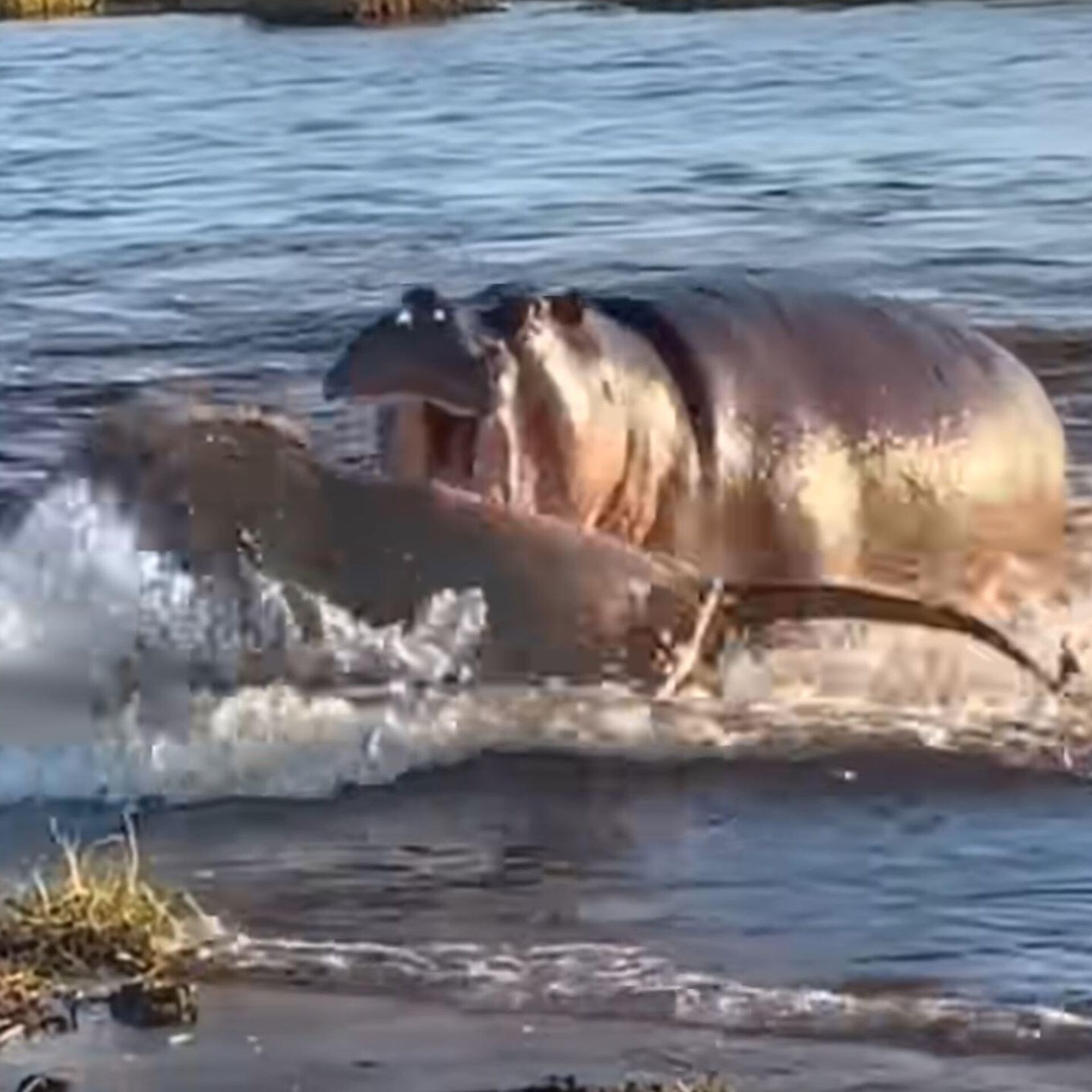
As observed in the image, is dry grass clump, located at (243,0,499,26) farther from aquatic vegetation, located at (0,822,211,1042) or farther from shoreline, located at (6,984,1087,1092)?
shoreline, located at (6,984,1087,1092)

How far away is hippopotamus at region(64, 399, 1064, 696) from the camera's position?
6945mm

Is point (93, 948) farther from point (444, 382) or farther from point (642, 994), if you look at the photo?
point (444, 382)

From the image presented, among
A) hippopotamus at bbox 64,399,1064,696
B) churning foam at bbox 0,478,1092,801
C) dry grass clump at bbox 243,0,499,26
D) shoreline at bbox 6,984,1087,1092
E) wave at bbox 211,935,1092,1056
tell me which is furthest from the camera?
dry grass clump at bbox 243,0,499,26

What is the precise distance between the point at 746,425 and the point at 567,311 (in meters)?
0.57

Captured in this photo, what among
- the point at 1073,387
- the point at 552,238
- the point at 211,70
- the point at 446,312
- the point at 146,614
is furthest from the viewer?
the point at 211,70

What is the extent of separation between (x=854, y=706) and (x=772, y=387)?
0.71 m

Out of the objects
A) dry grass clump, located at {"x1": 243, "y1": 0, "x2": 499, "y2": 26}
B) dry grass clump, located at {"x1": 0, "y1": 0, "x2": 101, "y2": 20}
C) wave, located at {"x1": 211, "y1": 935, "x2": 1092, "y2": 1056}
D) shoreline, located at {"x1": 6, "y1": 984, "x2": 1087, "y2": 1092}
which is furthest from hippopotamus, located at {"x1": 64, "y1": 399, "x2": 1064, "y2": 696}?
dry grass clump, located at {"x1": 0, "y1": 0, "x2": 101, "y2": 20}

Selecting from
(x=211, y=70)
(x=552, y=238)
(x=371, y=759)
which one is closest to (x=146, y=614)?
(x=371, y=759)

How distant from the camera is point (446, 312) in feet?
24.1

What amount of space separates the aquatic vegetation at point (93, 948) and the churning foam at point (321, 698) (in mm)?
1293

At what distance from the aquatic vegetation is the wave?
121mm

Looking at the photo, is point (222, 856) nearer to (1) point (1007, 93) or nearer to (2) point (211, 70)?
(1) point (1007, 93)

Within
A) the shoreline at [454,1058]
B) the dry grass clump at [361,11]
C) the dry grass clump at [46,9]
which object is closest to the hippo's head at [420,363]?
the shoreline at [454,1058]

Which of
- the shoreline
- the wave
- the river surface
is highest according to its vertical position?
the shoreline
